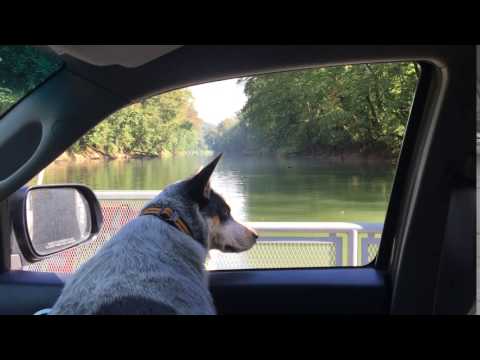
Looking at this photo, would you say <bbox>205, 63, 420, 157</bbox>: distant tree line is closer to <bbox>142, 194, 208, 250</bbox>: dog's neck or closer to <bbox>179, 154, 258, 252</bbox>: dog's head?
<bbox>179, 154, 258, 252</bbox>: dog's head

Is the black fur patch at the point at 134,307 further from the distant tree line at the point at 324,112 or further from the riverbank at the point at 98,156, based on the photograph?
the distant tree line at the point at 324,112

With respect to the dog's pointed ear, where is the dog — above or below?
below

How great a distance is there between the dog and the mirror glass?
23.4 inches

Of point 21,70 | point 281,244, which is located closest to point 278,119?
point 281,244

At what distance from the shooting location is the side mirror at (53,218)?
2.59 meters

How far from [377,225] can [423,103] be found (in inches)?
36.0

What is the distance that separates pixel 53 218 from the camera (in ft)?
8.86

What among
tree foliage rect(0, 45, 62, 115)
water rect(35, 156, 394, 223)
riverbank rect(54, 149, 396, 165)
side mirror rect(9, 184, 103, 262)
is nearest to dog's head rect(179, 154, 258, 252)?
water rect(35, 156, 394, 223)

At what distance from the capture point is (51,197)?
8.73 feet

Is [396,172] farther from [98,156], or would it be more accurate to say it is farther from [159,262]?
[98,156]

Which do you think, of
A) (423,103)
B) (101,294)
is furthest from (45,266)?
(423,103)

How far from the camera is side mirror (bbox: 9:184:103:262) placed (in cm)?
259

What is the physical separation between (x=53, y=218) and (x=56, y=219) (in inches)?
0.7

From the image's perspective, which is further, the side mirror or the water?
the water
